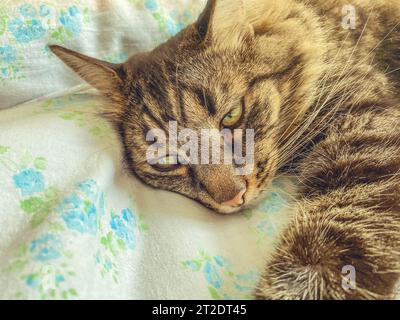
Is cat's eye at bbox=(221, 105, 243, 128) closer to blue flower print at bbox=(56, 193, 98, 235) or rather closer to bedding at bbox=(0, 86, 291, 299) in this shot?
bedding at bbox=(0, 86, 291, 299)

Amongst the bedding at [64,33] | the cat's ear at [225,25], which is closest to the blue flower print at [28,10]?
the bedding at [64,33]

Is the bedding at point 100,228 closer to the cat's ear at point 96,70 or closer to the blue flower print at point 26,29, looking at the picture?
the cat's ear at point 96,70

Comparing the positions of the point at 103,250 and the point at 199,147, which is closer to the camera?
the point at 103,250

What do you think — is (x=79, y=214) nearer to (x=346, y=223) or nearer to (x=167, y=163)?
(x=167, y=163)

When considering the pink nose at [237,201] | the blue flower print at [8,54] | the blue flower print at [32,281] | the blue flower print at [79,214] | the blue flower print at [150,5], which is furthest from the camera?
the blue flower print at [150,5]

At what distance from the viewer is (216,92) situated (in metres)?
0.92

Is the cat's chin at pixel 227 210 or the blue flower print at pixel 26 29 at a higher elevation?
the blue flower print at pixel 26 29

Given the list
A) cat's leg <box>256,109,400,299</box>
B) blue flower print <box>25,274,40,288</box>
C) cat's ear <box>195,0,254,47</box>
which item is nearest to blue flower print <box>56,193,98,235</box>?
blue flower print <box>25,274,40,288</box>

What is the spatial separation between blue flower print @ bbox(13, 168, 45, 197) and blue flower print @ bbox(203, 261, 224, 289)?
0.33m

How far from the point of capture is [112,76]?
98cm

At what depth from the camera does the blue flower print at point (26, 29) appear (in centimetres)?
104

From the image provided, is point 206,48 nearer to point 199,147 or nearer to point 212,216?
point 199,147

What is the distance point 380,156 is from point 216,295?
0.43m

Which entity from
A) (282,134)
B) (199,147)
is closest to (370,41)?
(282,134)
